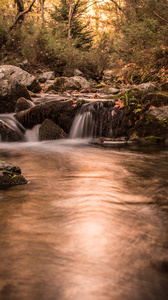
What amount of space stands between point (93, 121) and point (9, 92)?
13.6 ft

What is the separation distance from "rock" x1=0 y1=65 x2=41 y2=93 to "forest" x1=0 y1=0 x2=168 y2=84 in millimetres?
3714

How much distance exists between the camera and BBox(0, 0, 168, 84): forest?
36.9 feet

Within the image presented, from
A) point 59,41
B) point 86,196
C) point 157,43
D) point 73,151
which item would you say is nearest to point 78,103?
point 73,151

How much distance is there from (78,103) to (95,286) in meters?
8.41

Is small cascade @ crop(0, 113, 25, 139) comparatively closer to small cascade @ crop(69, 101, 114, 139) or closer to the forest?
small cascade @ crop(69, 101, 114, 139)

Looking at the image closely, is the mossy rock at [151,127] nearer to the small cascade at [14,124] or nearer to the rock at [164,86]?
the rock at [164,86]

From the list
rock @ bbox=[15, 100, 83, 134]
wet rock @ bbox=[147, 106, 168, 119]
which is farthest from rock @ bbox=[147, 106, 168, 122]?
rock @ bbox=[15, 100, 83, 134]

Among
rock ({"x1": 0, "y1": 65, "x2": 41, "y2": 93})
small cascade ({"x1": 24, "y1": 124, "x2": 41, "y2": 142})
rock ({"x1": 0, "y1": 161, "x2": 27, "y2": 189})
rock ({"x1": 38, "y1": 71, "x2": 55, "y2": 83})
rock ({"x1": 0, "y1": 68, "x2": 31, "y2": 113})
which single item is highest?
rock ({"x1": 38, "y1": 71, "x2": 55, "y2": 83})

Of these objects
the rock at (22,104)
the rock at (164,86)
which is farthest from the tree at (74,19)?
the rock at (22,104)

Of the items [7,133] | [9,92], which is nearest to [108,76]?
[9,92]

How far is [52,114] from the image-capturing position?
9.41 metres

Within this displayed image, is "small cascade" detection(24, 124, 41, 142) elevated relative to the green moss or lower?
elevated

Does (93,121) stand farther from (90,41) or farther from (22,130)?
(90,41)

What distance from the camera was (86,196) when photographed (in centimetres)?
347
